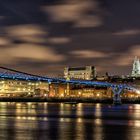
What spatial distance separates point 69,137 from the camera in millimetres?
44500

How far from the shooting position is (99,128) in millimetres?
53875

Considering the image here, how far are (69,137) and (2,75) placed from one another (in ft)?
222

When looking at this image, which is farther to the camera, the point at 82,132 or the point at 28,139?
the point at 82,132

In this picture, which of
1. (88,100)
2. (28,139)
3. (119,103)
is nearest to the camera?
(28,139)

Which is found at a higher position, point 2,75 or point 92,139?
point 2,75

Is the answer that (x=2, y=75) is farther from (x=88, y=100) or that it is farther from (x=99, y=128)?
(x=88, y=100)

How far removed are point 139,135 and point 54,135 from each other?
685cm

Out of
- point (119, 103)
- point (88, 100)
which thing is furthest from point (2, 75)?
point (88, 100)

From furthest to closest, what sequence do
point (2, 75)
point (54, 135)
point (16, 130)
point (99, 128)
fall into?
point (2, 75) < point (99, 128) < point (16, 130) < point (54, 135)

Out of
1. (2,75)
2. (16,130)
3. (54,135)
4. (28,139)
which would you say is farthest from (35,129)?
(2,75)

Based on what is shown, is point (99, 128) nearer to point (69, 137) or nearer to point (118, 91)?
point (69, 137)

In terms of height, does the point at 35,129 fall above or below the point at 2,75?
below

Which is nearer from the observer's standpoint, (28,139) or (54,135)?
(28,139)

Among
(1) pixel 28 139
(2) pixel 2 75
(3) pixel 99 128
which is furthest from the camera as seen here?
(2) pixel 2 75
